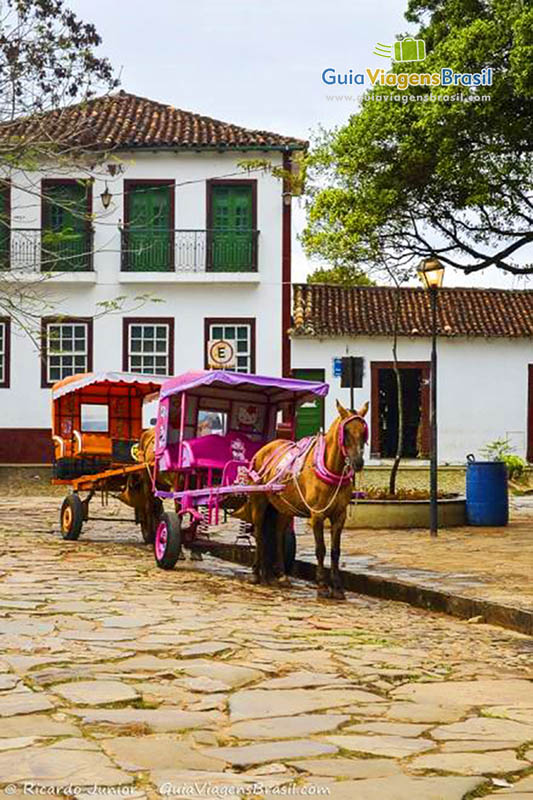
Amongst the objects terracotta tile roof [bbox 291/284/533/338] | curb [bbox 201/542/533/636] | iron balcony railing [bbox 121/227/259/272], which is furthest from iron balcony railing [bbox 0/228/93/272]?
curb [bbox 201/542/533/636]

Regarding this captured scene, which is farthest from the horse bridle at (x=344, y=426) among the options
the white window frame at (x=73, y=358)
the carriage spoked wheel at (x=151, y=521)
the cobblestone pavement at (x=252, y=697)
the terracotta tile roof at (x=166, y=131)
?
the white window frame at (x=73, y=358)

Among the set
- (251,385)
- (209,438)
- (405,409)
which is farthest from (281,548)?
(405,409)

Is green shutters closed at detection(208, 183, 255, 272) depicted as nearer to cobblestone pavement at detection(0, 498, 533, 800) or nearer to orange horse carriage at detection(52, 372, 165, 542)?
orange horse carriage at detection(52, 372, 165, 542)

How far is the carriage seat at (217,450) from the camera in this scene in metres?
13.0

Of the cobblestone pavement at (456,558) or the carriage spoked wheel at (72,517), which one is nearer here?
the cobblestone pavement at (456,558)

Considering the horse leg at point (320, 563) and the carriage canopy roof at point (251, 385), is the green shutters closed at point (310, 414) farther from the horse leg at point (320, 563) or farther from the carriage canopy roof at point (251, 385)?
the horse leg at point (320, 563)

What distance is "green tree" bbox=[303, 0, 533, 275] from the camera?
1662 cm

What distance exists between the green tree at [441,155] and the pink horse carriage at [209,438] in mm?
5122

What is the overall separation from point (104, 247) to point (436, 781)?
27.7m

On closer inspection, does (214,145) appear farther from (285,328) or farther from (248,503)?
(248,503)

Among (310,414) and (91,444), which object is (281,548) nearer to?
(91,444)

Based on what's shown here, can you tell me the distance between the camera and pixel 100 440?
16.9 meters

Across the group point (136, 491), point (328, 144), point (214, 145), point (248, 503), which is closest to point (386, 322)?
point (214, 145)

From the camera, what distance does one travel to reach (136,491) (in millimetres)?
15508
